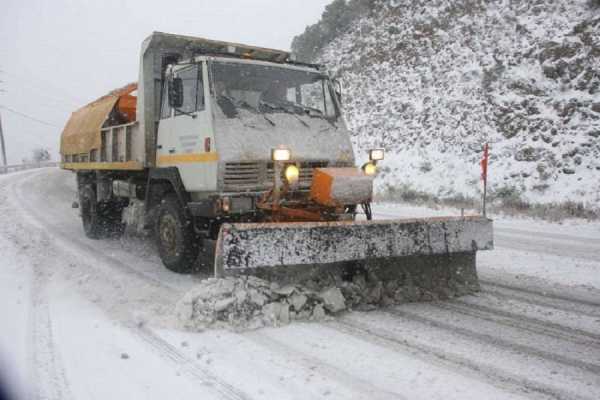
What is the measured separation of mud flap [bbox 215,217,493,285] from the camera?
13.3ft

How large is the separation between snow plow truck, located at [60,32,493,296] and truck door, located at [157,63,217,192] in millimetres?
18

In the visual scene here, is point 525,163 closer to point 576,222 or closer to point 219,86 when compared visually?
point 576,222

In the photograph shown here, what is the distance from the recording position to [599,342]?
3.78 m

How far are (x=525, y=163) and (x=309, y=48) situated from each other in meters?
19.7

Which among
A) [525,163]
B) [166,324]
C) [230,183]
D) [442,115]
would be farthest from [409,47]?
[166,324]

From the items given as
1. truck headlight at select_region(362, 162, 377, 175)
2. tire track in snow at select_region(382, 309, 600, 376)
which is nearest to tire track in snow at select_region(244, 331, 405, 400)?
tire track in snow at select_region(382, 309, 600, 376)

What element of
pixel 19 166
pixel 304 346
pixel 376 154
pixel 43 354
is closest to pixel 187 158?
pixel 376 154

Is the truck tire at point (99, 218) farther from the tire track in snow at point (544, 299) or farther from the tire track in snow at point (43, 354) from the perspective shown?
the tire track in snow at point (544, 299)

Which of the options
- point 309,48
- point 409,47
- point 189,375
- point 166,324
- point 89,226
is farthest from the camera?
point 309,48

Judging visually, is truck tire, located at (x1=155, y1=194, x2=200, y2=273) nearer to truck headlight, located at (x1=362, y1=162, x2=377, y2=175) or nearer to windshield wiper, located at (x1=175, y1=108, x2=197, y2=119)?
windshield wiper, located at (x1=175, y1=108, x2=197, y2=119)

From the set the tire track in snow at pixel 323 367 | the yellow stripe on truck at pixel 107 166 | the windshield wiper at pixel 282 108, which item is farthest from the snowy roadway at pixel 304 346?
the windshield wiper at pixel 282 108

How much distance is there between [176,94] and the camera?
18.5 feet

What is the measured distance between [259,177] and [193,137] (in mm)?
929

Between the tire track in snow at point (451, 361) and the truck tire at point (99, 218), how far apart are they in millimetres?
6003
